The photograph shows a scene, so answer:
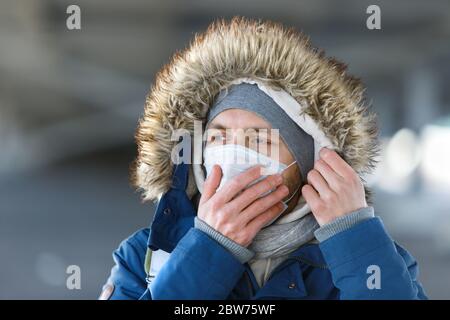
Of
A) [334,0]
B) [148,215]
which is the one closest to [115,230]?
[148,215]

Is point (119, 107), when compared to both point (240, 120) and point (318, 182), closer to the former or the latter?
point (240, 120)

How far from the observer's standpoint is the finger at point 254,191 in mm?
1607

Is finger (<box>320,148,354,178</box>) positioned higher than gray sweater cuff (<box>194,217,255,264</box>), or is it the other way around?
finger (<box>320,148,354,178</box>)

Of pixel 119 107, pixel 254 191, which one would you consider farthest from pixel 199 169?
pixel 119 107

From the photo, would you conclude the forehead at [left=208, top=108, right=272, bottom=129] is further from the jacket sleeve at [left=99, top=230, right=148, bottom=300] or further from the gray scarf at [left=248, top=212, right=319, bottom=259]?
the jacket sleeve at [left=99, top=230, right=148, bottom=300]

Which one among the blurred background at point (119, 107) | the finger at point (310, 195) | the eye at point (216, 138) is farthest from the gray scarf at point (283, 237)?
the blurred background at point (119, 107)

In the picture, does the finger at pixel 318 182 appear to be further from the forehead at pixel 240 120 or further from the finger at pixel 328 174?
the forehead at pixel 240 120

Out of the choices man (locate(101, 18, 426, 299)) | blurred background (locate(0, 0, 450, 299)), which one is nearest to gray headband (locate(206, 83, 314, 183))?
man (locate(101, 18, 426, 299))

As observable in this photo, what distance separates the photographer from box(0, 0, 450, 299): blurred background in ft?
23.7

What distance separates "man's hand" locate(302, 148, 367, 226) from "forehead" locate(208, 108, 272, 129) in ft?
0.59

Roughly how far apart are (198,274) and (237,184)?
0.81ft

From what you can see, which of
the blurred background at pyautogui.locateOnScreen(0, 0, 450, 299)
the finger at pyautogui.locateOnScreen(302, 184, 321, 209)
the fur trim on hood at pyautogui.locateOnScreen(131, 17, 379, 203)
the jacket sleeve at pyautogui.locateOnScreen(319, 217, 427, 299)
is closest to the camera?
the jacket sleeve at pyautogui.locateOnScreen(319, 217, 427, 299)
